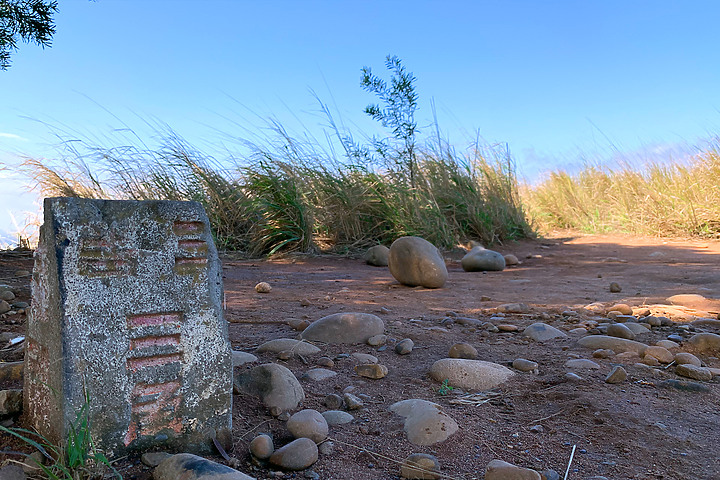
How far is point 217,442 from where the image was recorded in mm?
1627

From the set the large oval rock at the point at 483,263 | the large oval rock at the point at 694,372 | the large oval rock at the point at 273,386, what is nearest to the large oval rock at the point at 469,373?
the large oval rock at the point at 273,386

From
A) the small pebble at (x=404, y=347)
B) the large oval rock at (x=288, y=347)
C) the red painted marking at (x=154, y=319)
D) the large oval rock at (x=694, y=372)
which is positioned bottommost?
the large oval rock at (x=694, y=372)

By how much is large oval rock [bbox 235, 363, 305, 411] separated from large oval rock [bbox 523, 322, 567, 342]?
4.79ft

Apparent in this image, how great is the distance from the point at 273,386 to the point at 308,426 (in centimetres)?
31

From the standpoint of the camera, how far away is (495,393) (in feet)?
7.22

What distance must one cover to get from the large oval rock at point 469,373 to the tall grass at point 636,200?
7783 mm

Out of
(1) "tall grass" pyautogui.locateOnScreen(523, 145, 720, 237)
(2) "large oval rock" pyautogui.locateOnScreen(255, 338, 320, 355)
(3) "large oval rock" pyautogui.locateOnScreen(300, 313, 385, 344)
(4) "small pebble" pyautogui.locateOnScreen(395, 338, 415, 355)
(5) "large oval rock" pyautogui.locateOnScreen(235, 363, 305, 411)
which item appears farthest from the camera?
(1) "tall grass" pyautogui.locateOnScreen(523, 145, 720, 237)

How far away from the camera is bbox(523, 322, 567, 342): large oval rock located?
116 inches

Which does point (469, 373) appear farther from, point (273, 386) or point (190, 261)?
point (190, 261)

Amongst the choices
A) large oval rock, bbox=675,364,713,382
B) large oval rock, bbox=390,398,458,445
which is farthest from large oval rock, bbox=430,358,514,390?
large oval rock, bbox=675,364,713,382

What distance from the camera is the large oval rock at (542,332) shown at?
295cm

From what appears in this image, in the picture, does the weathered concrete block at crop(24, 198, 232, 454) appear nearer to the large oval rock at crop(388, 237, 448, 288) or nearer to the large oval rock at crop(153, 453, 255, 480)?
the large oval rock at crop(153, 453, 255, 480)

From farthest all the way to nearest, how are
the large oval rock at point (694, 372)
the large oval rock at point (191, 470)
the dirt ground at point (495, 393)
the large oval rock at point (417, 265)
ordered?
the large oval rock at point (417, 265) < the large oval rock at point (694, 372) < the dirt ground at point (495, 393) < the large oval rock at point (191, 470)

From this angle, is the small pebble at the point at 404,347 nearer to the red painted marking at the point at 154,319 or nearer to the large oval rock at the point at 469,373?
the large oval rock at the point at 469,373
